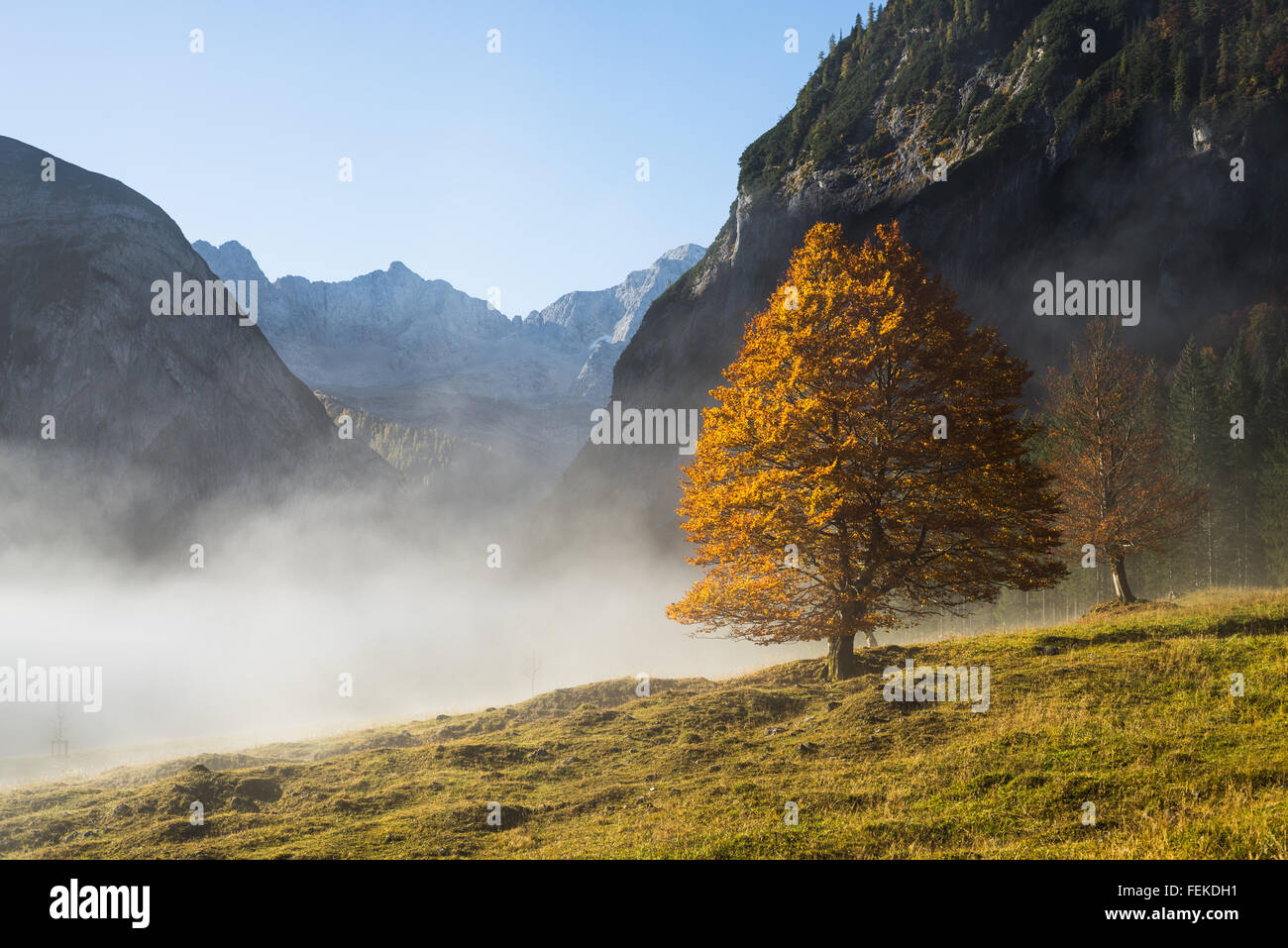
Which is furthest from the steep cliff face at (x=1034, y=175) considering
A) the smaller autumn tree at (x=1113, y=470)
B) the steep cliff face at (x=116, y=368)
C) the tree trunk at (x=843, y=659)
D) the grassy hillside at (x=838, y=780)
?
the steep cliff face at (x=116, y=368)

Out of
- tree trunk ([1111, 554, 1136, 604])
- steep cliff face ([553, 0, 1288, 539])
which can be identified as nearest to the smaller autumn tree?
tree trunk ([1111, 554, 1136, 604])

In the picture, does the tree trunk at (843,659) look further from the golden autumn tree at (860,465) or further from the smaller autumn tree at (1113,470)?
the smaller autumn tree at (1113,470)

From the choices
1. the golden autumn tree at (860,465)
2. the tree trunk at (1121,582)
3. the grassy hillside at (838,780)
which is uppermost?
the golden autumn tree at (860,465)

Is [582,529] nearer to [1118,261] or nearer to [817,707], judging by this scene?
[1118,261]

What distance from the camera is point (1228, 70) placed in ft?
355

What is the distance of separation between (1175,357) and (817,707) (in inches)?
4238

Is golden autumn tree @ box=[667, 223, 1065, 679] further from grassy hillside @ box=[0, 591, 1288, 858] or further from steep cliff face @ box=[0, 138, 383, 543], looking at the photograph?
steep cliff face @ box=[0, 138, 383, 543]

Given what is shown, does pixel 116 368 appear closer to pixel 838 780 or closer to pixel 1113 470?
pixel 1113 470

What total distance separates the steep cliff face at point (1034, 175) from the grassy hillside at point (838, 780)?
317 ft

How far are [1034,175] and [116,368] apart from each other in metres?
197

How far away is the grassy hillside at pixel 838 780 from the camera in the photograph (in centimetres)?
1071

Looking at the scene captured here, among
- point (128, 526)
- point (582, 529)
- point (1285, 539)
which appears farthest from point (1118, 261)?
point (128, 526)

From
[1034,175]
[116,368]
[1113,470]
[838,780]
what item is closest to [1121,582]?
[1113,470]

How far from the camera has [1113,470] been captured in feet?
116
